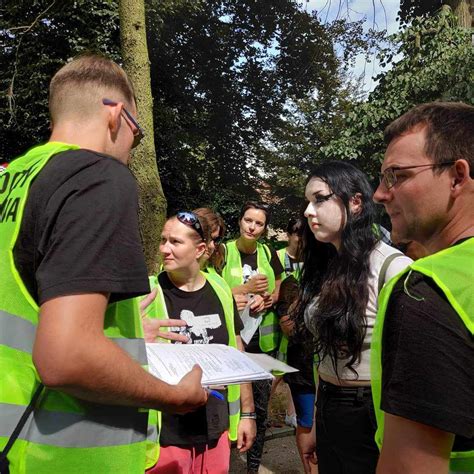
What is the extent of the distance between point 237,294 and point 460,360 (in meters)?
3.47

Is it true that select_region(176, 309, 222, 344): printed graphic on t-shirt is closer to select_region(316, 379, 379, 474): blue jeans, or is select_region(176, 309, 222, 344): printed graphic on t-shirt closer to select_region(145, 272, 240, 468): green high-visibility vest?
select_region(145, 272, 240, 468): green high-visibility vest

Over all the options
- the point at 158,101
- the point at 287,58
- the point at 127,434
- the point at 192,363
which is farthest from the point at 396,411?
the point at 287,58

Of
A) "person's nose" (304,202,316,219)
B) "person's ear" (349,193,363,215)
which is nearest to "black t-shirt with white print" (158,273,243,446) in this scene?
"person's nose" (304,202,316,219)

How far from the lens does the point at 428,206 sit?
1.31 m

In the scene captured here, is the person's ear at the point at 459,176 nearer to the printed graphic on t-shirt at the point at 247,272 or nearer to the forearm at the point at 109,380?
the forearm at the point at 109,380

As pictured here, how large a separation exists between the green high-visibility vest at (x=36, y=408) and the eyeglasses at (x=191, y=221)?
1.81 m

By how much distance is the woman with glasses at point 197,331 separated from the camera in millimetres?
2643

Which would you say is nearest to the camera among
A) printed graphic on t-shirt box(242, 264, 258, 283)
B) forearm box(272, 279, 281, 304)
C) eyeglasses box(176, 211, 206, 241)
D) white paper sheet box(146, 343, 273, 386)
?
white paper sheet box(146, 343, 273, 386)

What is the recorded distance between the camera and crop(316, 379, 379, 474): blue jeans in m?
2.27

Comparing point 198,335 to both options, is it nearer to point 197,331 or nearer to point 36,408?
point 197,331

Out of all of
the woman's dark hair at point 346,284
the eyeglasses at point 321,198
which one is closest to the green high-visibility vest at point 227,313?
the woman's dark hair at point 346,284

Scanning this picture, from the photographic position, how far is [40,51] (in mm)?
13477

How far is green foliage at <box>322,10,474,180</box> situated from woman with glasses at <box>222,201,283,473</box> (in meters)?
5.31

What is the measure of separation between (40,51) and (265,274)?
11.3m
